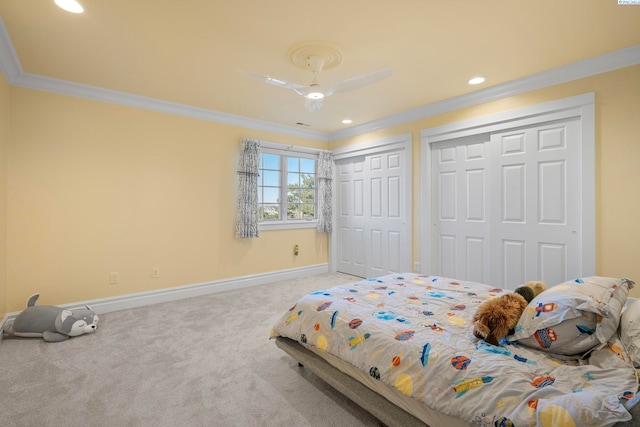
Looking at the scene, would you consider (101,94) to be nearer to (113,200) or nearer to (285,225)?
(113,200)

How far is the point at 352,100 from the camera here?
154 inches

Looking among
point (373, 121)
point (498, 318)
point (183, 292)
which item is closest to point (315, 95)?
point (498, 318)

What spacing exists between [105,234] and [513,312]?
4100 mm

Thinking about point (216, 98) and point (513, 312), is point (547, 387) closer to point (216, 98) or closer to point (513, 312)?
point (513, 312)

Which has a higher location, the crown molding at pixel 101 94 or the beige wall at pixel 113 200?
the crown molding at pixel 101 94

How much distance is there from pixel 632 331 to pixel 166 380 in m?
2.69

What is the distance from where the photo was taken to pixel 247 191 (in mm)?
4609

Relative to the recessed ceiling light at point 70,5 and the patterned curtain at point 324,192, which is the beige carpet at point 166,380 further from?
the recessed ceiling light at point 70,5

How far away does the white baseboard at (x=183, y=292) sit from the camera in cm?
356

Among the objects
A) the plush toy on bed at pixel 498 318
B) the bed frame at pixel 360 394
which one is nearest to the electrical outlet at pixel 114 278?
the bed frame at pixel 360 394

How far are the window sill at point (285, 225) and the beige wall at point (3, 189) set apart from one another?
112 inches

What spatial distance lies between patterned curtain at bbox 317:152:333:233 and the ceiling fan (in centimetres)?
266

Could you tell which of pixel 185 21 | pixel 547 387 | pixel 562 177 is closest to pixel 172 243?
pixel 185 21

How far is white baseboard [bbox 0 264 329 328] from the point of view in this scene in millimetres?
3564
